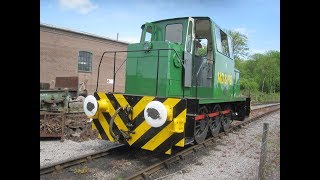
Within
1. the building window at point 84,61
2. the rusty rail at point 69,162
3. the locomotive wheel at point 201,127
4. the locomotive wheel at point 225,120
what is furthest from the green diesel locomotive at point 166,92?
the building window at point 84,61

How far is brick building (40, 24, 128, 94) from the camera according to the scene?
20.3 m

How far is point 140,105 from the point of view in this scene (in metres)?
5.38

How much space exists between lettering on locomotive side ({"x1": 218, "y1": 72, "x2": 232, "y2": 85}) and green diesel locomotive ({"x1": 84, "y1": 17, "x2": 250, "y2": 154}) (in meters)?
0.03

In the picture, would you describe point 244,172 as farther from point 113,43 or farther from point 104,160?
point 113,43

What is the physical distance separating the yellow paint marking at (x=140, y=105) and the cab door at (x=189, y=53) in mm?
1032

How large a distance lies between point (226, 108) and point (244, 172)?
3343mm

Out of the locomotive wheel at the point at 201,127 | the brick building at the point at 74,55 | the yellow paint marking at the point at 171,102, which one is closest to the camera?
the yellow paint marking at the point at 171,102

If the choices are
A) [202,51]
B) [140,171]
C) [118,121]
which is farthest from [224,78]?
[140,171]

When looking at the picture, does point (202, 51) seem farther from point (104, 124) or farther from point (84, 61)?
point (84, 61)

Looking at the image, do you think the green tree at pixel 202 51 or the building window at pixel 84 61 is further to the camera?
the building window at pixel 84 61

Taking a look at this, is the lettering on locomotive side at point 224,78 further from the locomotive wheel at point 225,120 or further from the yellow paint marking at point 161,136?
the yellow paint marking at point 161,136

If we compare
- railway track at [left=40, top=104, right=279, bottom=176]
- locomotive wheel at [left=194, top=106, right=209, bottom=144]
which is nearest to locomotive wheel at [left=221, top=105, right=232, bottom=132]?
locomotive wheel at [left=194, top=106, right=209, bottom=144]

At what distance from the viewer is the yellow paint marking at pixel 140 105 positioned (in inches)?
207
